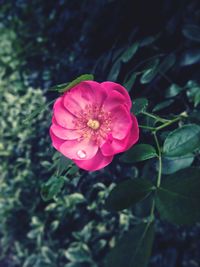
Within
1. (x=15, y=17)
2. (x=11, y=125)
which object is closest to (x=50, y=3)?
(x=15, y=17)

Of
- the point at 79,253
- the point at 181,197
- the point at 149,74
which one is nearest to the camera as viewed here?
the point at 181,197

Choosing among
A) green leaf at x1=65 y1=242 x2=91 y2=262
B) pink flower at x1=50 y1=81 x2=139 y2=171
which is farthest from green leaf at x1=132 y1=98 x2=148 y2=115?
green leaf at x1=65 y1=242 x2=91 y2=262

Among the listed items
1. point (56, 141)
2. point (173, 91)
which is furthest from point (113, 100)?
point (173, 91)

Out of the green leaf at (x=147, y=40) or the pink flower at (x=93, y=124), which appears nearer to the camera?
the pink flower at (x=93, y=124)

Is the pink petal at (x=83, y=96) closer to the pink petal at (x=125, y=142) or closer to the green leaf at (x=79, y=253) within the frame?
the pink petal at (x=125, y=142)

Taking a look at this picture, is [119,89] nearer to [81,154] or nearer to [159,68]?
[81,154]

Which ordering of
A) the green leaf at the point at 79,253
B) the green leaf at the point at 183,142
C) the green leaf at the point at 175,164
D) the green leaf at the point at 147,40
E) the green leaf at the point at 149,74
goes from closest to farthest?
the green leaf at the point at 183,142
the green leaf at the point at 175,164
the green leaf at the point at 149,74
the green leaf at the point at 147,40
the green leaf at the point at 79,253

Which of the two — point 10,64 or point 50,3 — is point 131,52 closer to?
point 50,3

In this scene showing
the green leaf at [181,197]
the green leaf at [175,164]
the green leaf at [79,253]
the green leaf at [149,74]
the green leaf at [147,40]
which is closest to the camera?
the green leaf at [181,197]

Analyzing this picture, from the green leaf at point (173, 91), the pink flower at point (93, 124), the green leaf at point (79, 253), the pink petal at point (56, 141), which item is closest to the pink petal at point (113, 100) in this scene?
the pink flower at point (93, 124)
